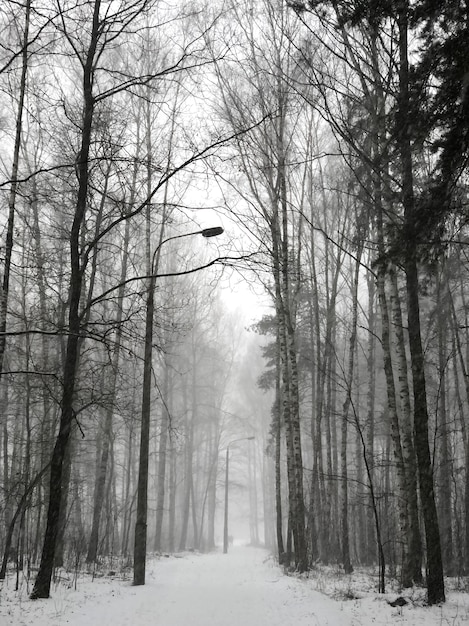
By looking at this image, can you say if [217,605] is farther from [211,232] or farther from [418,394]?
[211,232]

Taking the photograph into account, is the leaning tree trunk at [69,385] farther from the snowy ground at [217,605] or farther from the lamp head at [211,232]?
the lamp head at [211,232]

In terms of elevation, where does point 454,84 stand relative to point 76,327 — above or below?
above

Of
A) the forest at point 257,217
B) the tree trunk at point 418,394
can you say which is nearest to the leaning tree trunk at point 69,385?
the forest at point 257,217

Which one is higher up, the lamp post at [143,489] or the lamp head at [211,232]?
the lamp head at [211,232]

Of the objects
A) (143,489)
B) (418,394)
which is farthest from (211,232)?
(143,489)

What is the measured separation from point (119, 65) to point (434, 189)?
10679mm

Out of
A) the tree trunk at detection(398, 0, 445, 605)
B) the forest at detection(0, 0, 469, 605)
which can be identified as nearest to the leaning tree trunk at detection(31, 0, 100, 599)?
the forest at detection(0, 0, 469, 605)

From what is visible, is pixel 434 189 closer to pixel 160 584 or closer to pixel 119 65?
pixel 160 584

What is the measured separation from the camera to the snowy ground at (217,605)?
544 centimetres

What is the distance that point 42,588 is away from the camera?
19.7 feet

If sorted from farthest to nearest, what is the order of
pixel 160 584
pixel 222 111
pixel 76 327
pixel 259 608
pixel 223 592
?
pixel 222 111
pixel 160 584
pixel 223 592
pixel 259 608
pixel 76 327

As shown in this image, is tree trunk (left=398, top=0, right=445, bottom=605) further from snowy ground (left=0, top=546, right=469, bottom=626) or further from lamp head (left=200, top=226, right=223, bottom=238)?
lamp head (left=200, top=226, right=223, bottom=238)

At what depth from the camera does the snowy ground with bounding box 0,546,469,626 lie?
5.44 meters

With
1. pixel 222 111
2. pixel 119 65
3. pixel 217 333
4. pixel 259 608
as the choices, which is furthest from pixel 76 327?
pixel 217 333
